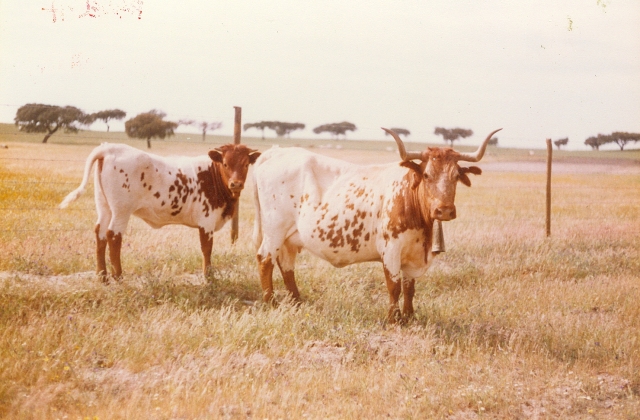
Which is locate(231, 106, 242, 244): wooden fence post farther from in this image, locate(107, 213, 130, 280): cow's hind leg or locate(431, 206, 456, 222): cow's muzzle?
locate(431, 206, 456, 222): cow's muzzle

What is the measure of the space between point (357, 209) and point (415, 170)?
2.95 feet

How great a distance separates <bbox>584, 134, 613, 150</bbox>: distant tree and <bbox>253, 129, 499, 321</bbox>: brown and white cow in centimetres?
579

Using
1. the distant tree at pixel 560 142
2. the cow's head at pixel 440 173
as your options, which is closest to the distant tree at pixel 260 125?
the cow's head at pixel 440 173

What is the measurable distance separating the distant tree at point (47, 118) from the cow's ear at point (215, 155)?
2.60 metres

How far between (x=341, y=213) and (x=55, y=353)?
3170 mm

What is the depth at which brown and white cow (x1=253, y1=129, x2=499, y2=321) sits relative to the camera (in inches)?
241

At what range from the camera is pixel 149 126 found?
1158 cm

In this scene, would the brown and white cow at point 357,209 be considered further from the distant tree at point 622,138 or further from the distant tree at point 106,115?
the distant tree at point 622,138

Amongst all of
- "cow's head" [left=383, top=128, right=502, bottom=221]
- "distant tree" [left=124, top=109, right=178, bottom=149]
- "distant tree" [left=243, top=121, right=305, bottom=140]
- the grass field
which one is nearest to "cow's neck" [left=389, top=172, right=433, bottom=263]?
"cow's head" [left=383, top=128, right=502, bottom=221]

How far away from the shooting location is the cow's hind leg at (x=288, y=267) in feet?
24.7

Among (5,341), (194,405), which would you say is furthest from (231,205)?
(194,405)

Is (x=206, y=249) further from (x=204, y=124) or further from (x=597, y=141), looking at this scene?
(x=597, y=141)

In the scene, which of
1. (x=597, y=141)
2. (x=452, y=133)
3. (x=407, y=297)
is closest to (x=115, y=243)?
(x=407, y=297)

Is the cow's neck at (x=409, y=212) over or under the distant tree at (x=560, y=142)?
under
